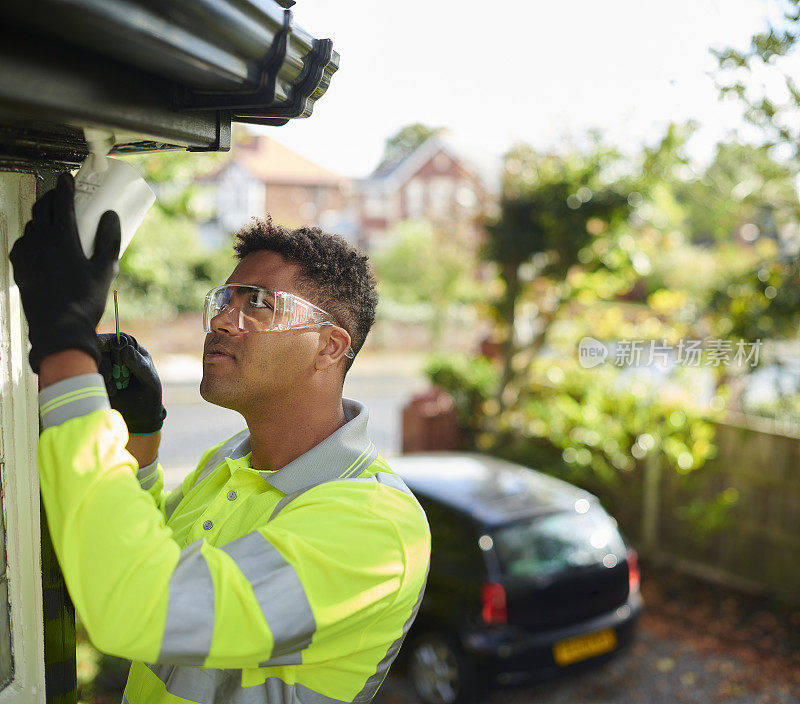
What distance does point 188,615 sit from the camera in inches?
48.9

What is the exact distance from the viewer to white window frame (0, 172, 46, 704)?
1579 mm

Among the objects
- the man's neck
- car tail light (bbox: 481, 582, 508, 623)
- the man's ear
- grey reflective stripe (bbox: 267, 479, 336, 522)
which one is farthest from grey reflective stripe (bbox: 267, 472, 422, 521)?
car tail light (bbox: 481, 582, 508, 623)

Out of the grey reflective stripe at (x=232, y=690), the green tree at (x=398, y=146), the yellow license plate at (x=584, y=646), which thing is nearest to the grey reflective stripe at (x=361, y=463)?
the grey reflective stripe at (x=232, y=690)

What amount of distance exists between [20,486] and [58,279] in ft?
2.04

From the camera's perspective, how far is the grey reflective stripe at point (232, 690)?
5.16ft

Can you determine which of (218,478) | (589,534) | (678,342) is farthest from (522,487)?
(218,478)

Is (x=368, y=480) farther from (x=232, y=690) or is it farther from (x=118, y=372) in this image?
(x=118, y=372)

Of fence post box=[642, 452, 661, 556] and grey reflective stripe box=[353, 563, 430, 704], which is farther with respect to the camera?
fence post box=[642, 452, 661, 556]

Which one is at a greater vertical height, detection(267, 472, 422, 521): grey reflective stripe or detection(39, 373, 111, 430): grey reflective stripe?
detection(39, 373, 111, 430): grey reflective stripe

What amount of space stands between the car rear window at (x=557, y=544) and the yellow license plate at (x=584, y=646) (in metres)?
0.44

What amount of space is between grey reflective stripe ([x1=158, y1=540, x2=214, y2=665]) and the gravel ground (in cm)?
392

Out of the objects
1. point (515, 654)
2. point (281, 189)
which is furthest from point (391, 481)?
point (281, 189)

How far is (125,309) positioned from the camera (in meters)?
21.9

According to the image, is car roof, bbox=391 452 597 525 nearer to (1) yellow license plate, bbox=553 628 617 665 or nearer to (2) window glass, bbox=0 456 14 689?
(1) yellow license plate, bbox=553 628 617 665
